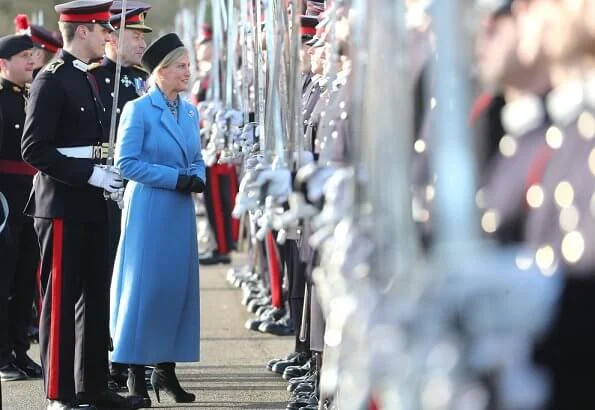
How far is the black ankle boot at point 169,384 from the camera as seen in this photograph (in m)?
6.72

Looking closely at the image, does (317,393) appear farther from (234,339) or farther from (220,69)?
(220,69)

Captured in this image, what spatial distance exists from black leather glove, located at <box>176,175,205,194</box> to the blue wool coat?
0.03 m

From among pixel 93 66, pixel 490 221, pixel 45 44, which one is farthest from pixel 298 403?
pixel 45 44

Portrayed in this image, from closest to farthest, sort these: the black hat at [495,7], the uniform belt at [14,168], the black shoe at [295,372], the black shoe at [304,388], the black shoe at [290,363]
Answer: the black hat at [495,7] < the black shoe at [304,388] < the black shoe at [295,372] < the black shoe at [290,363] < the uniform belt at [14,168]

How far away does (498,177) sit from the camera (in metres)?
2.79

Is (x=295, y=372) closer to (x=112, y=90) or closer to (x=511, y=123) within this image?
(x=112, y=90)

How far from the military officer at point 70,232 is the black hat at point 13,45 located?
6.27ft

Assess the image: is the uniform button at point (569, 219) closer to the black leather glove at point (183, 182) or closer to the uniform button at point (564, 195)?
the uniform button at point (564, 195)

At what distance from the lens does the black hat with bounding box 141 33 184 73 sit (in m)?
6.74

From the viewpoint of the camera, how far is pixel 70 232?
625 cm

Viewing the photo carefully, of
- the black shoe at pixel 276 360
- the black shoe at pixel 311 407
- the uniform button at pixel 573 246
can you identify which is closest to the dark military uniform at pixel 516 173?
the uniform button at pixel 573 246

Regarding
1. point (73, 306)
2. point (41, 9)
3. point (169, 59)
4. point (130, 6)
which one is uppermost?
point (41, 9)

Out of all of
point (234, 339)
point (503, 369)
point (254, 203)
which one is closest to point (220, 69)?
point (234, 339)

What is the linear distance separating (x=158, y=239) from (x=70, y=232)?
1.66 feet
